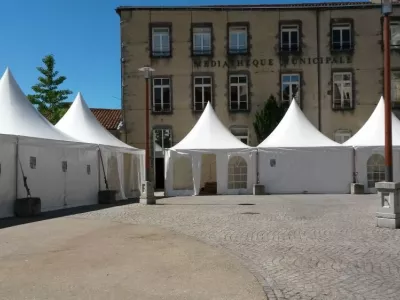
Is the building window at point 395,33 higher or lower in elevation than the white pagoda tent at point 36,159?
higher

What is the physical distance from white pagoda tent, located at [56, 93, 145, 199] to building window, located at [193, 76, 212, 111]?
21.6 feet

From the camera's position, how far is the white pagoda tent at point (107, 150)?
18297 millimetres

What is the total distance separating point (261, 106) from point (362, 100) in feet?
19.1

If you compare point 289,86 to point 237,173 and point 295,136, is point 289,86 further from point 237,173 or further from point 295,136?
point 237,173

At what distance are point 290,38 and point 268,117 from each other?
16.4ft

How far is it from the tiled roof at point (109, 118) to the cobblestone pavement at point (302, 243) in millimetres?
19225

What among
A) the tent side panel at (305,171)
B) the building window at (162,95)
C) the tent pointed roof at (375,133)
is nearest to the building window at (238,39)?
the building window at (162,95)

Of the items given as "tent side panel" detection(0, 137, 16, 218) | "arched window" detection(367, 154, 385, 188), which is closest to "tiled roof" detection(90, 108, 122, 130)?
"arched window" detection(367, 154, 385, 188)

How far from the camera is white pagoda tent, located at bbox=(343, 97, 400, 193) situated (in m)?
21.0

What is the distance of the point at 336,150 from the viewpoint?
838 inches

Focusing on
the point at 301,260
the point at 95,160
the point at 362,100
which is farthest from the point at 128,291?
the point at 362,100

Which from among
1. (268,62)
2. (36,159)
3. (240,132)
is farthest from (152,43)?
Result: (36,159)

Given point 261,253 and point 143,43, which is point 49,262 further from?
point 143,43

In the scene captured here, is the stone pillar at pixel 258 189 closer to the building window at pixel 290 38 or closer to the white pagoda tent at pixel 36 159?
the white pagoda tent at pixel 36 159
